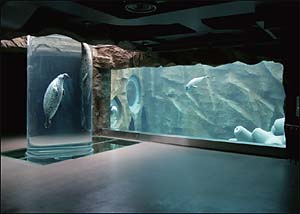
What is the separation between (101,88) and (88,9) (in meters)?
3.78

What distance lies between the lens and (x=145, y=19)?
98.4 inches

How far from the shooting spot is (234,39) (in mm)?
3611

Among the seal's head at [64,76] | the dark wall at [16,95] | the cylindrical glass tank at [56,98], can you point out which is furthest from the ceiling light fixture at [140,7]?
the dark wall at [16,95]

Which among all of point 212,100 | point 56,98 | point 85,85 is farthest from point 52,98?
point 212,100

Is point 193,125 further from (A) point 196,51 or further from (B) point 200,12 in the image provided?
(B) point 200,12

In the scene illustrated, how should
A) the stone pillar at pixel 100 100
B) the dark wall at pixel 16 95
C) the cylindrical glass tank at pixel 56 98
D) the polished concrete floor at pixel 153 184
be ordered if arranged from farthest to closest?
the stone pillar at pixel 100 100
the dark wall at pixel 16 95
the cylindrical glass tank at pixel 56 98
the polished concrete floor at pixel 153 184

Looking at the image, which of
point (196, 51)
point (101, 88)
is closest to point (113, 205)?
point (196, 51)

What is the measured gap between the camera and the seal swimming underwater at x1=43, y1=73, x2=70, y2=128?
3.65 metres

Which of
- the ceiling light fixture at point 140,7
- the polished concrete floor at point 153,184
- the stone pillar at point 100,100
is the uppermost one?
the ceiling light fixture at point 140,7

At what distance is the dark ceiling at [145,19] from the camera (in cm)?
197

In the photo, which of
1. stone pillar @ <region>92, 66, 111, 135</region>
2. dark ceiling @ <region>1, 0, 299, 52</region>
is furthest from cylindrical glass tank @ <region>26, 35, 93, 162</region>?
stone pillar @ <region>92, 66, 111, 135</region>

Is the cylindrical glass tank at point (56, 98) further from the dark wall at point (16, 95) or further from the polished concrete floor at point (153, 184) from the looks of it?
the dark wall at point (16, 95)

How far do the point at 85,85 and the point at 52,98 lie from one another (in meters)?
0.59

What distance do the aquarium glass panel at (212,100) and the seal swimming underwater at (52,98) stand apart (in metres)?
10.7
